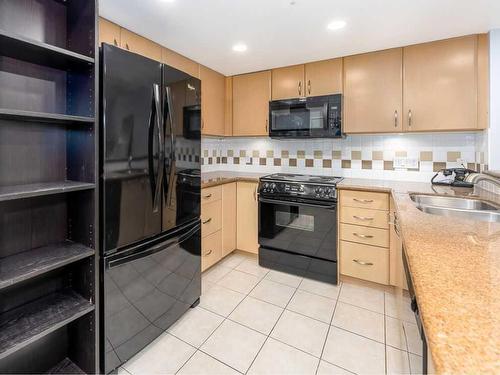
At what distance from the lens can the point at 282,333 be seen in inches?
69.9

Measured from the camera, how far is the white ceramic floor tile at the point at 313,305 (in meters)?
1.97

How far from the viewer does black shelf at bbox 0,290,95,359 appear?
42.6 inches

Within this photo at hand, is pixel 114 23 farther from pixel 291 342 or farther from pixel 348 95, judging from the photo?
pixel 291 342

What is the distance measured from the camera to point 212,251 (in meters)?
2.62

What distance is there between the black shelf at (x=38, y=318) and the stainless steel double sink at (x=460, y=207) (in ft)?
6.70

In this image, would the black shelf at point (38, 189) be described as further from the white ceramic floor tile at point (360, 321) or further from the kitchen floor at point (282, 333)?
the white ceramic floor tile at point (360, 321)

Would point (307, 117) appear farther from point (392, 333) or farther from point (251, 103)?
point (392, 333)

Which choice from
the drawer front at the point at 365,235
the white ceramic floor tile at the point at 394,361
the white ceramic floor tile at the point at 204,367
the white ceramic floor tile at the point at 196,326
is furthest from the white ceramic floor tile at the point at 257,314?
the drawer front at the point at 365,235

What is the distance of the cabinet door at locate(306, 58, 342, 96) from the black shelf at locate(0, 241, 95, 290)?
238 cm

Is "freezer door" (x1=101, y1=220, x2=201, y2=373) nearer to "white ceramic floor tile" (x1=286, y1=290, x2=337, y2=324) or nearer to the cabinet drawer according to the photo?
the cabinet drawer

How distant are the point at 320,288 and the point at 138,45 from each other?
8.38 ft

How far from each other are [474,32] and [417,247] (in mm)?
2183

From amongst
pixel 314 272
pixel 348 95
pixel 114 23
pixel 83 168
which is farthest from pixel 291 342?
pixel 114 23

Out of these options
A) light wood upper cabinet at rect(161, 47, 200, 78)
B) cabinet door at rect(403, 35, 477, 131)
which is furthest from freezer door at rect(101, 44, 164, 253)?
cabinet door at rect(403, 35, 477, 131)
